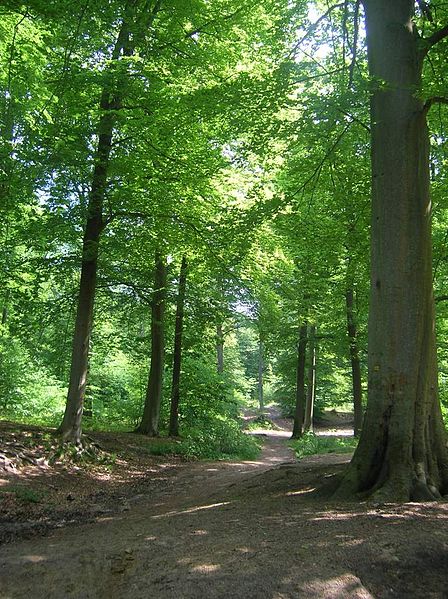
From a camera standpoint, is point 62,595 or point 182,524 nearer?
point 62,595

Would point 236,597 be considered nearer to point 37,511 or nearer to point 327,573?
point 327,573

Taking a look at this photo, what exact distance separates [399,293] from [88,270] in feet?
25.4

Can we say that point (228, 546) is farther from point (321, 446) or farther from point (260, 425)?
point (260, 425)

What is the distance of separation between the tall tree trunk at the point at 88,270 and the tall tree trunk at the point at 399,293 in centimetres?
567

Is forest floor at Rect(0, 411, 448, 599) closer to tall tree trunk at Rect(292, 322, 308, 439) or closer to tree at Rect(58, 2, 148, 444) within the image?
tree at Rect(58, 2, 148, 444)

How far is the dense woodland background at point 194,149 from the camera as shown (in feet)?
25.1

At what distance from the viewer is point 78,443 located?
1079 cm

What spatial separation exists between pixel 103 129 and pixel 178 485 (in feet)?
24.4

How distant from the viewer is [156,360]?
16.4 metres

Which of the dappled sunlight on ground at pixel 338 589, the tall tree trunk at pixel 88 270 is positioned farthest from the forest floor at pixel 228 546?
the tall tree trunk at pixel 88 270

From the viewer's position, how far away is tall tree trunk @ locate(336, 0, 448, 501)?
5.70 metres

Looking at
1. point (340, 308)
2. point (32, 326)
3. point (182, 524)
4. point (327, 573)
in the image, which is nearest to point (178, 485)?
point (182, 524)

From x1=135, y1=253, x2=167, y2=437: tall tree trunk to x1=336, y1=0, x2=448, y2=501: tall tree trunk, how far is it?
10.2 m

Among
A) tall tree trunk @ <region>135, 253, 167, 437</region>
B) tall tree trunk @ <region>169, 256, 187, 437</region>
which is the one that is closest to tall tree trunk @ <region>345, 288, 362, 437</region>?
tall tree trunk @ <region>169, 256, 187, 437</region>
